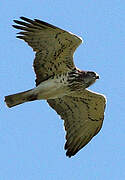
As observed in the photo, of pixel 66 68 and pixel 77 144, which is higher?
pixel 66 68

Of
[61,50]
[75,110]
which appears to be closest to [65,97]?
[75,110]

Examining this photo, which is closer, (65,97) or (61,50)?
(61,50)

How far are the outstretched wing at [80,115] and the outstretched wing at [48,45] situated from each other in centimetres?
93

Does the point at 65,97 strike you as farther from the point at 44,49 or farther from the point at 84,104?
the point at 44,49

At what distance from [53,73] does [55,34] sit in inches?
46.9

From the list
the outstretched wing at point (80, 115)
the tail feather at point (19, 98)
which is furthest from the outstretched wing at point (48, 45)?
the outstretched wing at point (80, 115)

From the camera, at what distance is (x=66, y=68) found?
15750mm

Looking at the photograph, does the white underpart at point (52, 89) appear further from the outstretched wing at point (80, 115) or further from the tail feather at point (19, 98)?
the outstretched wing at point (80, 115)

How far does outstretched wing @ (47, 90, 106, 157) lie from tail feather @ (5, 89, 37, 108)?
→ 98 centimetres

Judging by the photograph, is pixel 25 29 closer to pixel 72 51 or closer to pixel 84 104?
pixel 72 51

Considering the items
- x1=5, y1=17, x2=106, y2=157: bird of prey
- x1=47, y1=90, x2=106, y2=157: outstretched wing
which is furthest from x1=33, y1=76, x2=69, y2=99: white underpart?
x1=47, y1=90, x2=106, y2=157: outstretched wing

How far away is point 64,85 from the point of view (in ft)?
51.0

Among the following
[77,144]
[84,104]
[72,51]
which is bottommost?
[77,144]

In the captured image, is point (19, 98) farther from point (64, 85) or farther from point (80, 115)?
point (80, 115)
